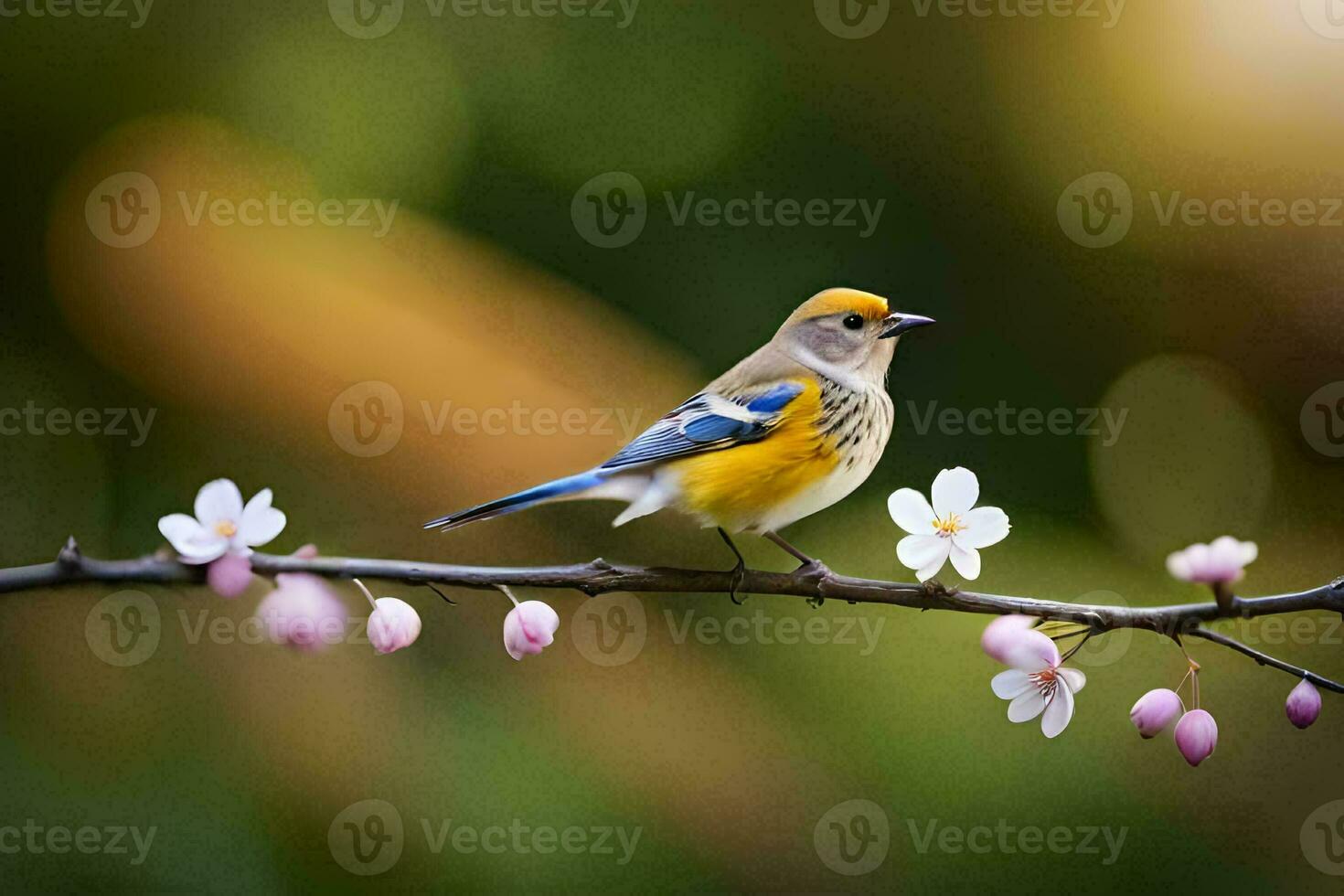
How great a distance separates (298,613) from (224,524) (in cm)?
5

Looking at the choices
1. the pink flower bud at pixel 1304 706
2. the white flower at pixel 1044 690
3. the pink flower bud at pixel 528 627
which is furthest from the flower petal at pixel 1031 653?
the pink flower bud at pixel 528 627

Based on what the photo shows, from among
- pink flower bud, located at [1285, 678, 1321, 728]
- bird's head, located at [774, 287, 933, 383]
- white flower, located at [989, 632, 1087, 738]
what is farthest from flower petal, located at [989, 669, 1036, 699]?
bird's head, located at [774, 287, 933, 383]

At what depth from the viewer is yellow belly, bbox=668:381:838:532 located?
818 millimetres

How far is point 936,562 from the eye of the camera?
0.61 m

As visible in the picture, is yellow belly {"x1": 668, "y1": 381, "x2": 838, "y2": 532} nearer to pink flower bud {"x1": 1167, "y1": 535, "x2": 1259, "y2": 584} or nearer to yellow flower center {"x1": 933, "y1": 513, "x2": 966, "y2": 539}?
yellow flower center {"x1": 933, "y1": 513, "x2": 966, "y2": 539}

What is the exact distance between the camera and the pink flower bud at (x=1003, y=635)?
0.59 metres

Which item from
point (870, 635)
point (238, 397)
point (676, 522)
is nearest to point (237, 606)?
point (238, 397)

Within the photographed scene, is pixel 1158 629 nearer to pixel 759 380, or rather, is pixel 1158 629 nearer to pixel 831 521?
pixel 759 380

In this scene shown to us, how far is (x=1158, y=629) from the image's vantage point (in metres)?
0.60

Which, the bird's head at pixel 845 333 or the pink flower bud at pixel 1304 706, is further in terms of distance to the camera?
the bird's head at pixel 845 333

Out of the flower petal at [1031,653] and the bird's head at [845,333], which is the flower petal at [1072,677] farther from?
the bird's head at [845,333]

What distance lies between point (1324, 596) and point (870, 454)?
1.07 ft

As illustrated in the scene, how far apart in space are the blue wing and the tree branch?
0.17m

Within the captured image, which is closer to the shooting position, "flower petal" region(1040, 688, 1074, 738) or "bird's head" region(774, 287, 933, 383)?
"flower petal" region(1040, 688, 1074, 738)
